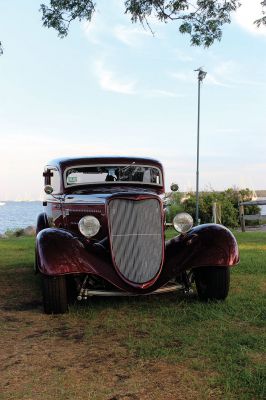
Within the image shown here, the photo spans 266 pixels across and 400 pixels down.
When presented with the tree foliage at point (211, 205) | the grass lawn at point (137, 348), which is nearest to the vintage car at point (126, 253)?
the grass lawn at point (137, 348)

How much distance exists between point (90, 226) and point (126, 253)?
557mm

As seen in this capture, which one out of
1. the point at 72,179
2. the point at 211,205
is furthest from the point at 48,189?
the point at 211,205

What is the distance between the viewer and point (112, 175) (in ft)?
22.6

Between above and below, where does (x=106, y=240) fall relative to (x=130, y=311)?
above

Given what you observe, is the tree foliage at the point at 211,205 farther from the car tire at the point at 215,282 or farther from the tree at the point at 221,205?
the car tire at the point at 215,282

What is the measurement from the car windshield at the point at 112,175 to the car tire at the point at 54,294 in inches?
71.7

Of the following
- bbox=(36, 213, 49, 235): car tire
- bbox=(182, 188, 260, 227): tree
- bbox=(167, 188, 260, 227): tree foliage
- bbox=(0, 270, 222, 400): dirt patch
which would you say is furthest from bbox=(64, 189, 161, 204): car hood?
bbox=(182, 188, 260, 227): tree

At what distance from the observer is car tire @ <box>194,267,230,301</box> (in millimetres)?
5625

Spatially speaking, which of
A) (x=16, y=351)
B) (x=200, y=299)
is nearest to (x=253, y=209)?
(x=200, y=299)

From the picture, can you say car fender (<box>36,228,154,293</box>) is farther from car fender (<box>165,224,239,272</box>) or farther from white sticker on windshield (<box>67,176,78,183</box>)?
white sticker on windshield (<box>67,176,78,183</box>)

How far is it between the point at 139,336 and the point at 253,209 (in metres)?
26.0

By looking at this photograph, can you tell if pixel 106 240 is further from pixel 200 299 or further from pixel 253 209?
pixel 253 209

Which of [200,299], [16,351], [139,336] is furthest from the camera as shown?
[200,299]

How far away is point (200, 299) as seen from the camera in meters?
5.85
